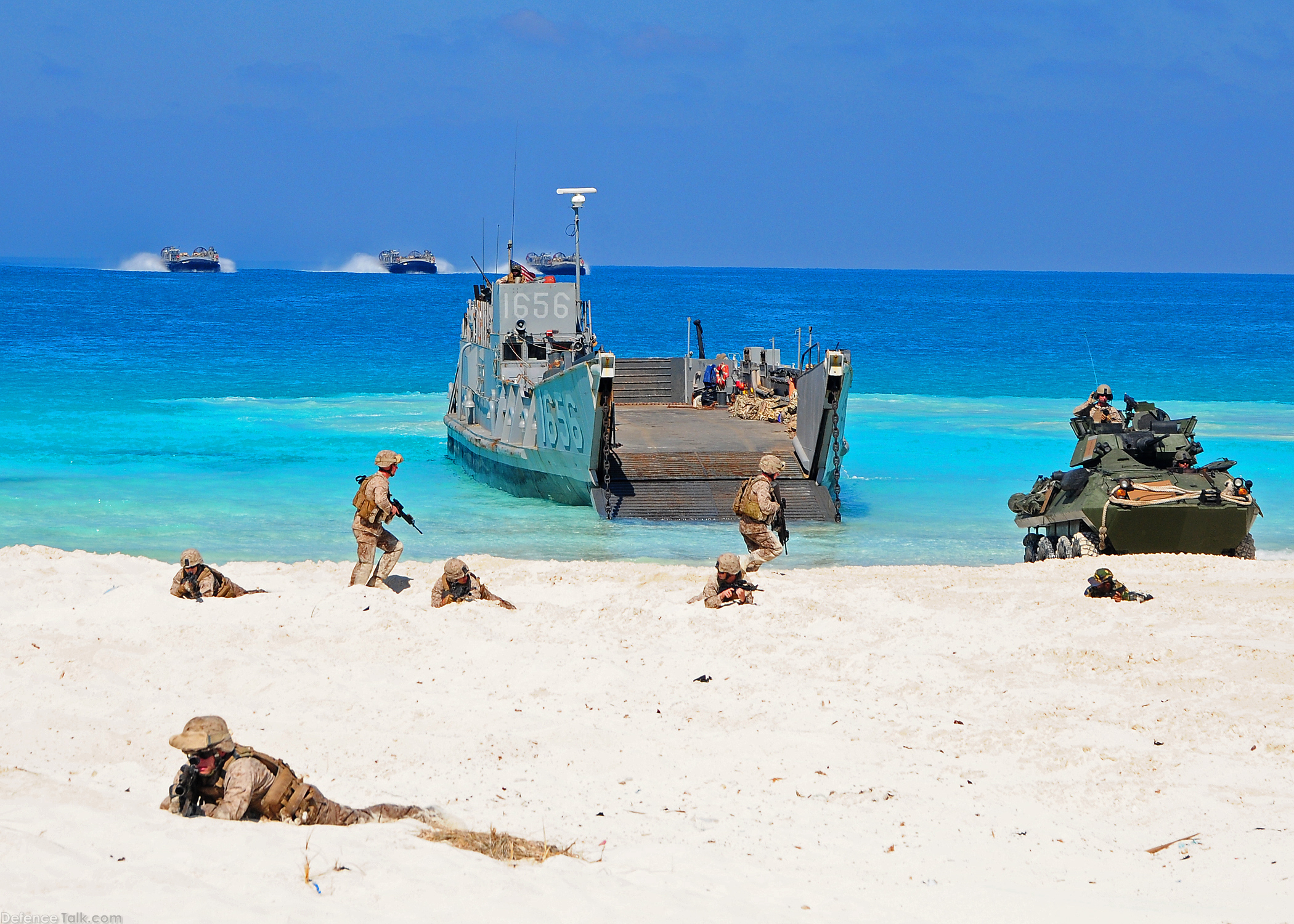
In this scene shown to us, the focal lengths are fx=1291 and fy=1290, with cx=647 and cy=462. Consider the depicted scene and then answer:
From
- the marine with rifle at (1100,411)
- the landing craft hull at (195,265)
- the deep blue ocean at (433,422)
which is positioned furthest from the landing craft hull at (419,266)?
the marine with rifle at (1100,411)

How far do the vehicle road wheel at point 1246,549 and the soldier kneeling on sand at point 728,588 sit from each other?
23.7 feet

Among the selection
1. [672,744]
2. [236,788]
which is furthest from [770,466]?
[236,788]

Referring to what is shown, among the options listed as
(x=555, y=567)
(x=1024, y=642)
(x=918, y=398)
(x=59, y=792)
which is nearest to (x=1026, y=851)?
(x=1024, y=642)

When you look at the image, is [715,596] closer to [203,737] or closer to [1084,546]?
[203,737]

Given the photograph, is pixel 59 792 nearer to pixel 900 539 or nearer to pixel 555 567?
pixel 555 567

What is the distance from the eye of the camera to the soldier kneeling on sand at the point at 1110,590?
11.6 metres

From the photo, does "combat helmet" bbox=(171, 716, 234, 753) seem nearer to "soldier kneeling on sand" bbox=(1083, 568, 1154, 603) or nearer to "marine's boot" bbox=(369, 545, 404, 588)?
"marine's boot" bbox=(369, 545, 404, 588)

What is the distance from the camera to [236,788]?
21.0 ft

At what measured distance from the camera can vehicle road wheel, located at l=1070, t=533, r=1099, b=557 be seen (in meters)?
15.0

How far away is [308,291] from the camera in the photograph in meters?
143

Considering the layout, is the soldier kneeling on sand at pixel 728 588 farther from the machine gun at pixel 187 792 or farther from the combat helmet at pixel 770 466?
the machine gun at pixel 187 792

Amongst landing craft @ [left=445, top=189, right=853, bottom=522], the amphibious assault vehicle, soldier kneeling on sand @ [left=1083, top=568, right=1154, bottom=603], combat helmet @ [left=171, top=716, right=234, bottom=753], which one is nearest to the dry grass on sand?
combat helmet @ [left=171, top=716, right=234, bottom=753]

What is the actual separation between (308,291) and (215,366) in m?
90.9

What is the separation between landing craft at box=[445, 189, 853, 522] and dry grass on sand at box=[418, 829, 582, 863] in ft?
42.0
